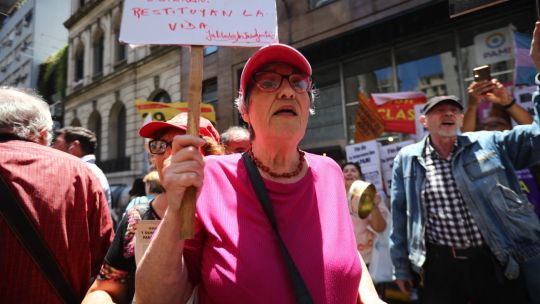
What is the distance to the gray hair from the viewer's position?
182 centimetres

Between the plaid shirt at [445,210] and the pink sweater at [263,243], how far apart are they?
1.59 metres

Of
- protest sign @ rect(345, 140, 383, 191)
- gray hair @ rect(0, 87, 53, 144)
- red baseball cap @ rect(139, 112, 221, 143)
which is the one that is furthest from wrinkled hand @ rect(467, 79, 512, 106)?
protest sign @ rect(345, 140, 383, 191)

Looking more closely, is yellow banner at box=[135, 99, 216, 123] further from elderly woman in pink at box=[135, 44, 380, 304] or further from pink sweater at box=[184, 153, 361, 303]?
pink sweater at box=[184, 153, 361, 303]

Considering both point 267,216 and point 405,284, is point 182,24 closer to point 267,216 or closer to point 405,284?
point 267,216

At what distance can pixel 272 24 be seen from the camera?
1288 mm

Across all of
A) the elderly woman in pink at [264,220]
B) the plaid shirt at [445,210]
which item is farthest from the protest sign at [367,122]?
the elderly woman in pink at [264,220]

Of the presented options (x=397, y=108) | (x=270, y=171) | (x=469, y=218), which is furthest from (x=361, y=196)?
(x=397, y=108)

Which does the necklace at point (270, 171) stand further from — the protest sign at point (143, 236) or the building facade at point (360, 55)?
the building facade at point (360, 55)

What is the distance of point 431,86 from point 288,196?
727cm

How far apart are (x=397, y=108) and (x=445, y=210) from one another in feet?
15.4

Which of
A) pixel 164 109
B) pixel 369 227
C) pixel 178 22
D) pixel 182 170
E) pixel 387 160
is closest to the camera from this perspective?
pixel 182 170

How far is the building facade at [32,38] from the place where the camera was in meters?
26.5

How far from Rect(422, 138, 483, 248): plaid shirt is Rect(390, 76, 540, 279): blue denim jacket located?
2.1 inches

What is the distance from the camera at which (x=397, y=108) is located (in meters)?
7.05
